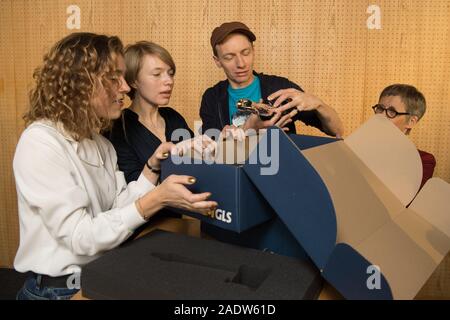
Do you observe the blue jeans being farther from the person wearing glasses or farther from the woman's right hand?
the person wearing glasses

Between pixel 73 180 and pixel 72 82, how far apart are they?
0.88 feet

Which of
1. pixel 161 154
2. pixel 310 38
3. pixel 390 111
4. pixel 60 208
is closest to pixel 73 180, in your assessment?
pixel 60 208

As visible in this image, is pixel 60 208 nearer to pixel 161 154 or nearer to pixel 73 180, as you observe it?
pixel 73 180

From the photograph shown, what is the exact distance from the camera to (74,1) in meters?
2.62

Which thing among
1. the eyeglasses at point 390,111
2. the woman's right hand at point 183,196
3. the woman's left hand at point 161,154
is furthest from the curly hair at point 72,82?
the eyeglasses at point 390,111

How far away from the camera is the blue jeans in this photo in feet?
3.24

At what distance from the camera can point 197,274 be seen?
30.0 inches

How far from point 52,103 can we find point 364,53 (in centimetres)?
189

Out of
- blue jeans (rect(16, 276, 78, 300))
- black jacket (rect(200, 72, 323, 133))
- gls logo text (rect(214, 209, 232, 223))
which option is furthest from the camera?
black jacket (rect(200, 72, 323, 133))

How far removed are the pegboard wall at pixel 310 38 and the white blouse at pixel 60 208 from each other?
157cm

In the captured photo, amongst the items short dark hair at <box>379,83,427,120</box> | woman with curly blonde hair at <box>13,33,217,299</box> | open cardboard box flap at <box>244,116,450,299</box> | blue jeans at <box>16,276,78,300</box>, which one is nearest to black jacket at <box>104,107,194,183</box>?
woman with curly blonde hair at <box>13,33,217,299</box>

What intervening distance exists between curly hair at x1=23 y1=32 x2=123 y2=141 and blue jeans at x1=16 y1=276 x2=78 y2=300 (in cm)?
39

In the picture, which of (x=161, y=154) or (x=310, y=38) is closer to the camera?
(x=161, y=154)
